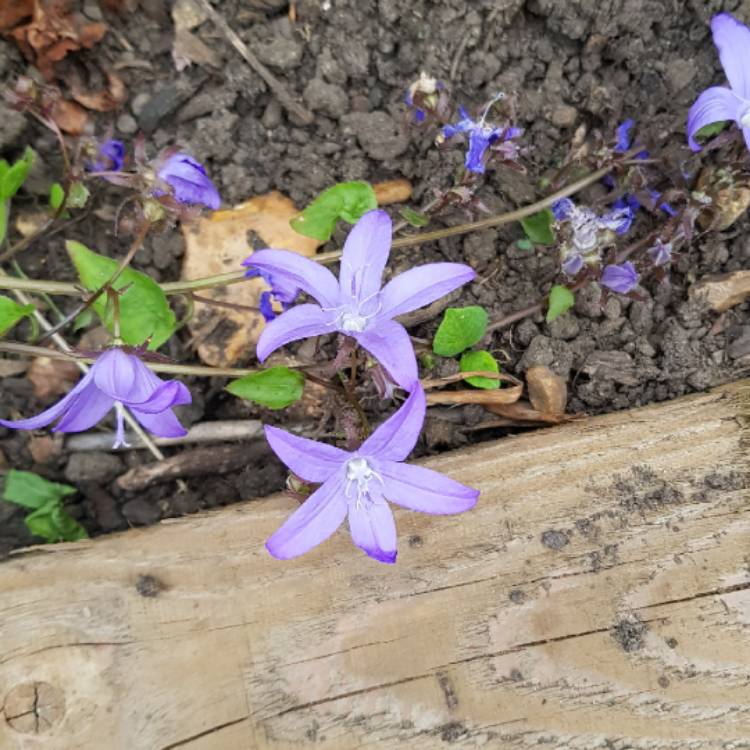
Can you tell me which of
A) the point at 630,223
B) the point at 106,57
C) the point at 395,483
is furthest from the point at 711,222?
the point at 106,57

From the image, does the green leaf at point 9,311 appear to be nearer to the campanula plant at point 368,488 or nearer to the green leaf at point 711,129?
the campanula plant at point 368,488

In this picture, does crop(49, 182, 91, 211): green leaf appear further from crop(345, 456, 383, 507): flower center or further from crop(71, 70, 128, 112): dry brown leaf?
crop(345, 456, 383, 507): flower center

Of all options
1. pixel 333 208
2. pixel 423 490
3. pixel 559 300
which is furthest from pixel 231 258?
pixel 423 490

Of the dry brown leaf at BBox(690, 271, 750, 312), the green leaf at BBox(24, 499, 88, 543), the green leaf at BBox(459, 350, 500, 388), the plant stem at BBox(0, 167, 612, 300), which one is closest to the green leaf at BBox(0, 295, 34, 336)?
the plant stem at BBox(0, 167, 612, 300)

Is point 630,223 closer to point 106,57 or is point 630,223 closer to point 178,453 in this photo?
point 178,453

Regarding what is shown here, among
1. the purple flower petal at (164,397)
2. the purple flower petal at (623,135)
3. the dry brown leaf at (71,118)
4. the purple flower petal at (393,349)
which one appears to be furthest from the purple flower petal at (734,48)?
the dry brown leaf at (71,118)
